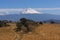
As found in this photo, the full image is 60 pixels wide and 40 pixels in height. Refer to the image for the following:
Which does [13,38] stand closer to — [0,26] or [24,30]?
[24,30]

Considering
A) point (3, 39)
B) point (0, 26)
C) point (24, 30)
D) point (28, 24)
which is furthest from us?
point (0, 26)

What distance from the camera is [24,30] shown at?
44.5 m

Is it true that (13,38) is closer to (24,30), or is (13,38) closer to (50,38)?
(50,38)

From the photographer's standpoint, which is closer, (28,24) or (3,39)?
(3,39)

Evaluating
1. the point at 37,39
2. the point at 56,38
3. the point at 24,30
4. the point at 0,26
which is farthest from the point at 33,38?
the point at 0,26

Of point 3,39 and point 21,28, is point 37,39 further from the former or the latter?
point 21,28

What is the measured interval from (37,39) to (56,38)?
295cm

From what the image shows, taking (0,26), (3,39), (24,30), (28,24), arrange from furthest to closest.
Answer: (0,26), (28,24), (24,30), (3,39)

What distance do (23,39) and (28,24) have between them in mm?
13400

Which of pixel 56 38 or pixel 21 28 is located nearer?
pixel 56 38

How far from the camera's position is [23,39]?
34719mm

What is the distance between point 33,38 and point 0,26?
1810 centimetres

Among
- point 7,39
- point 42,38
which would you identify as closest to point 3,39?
point 7,39

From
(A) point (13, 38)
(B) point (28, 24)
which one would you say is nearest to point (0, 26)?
(B) point (28, 24)
